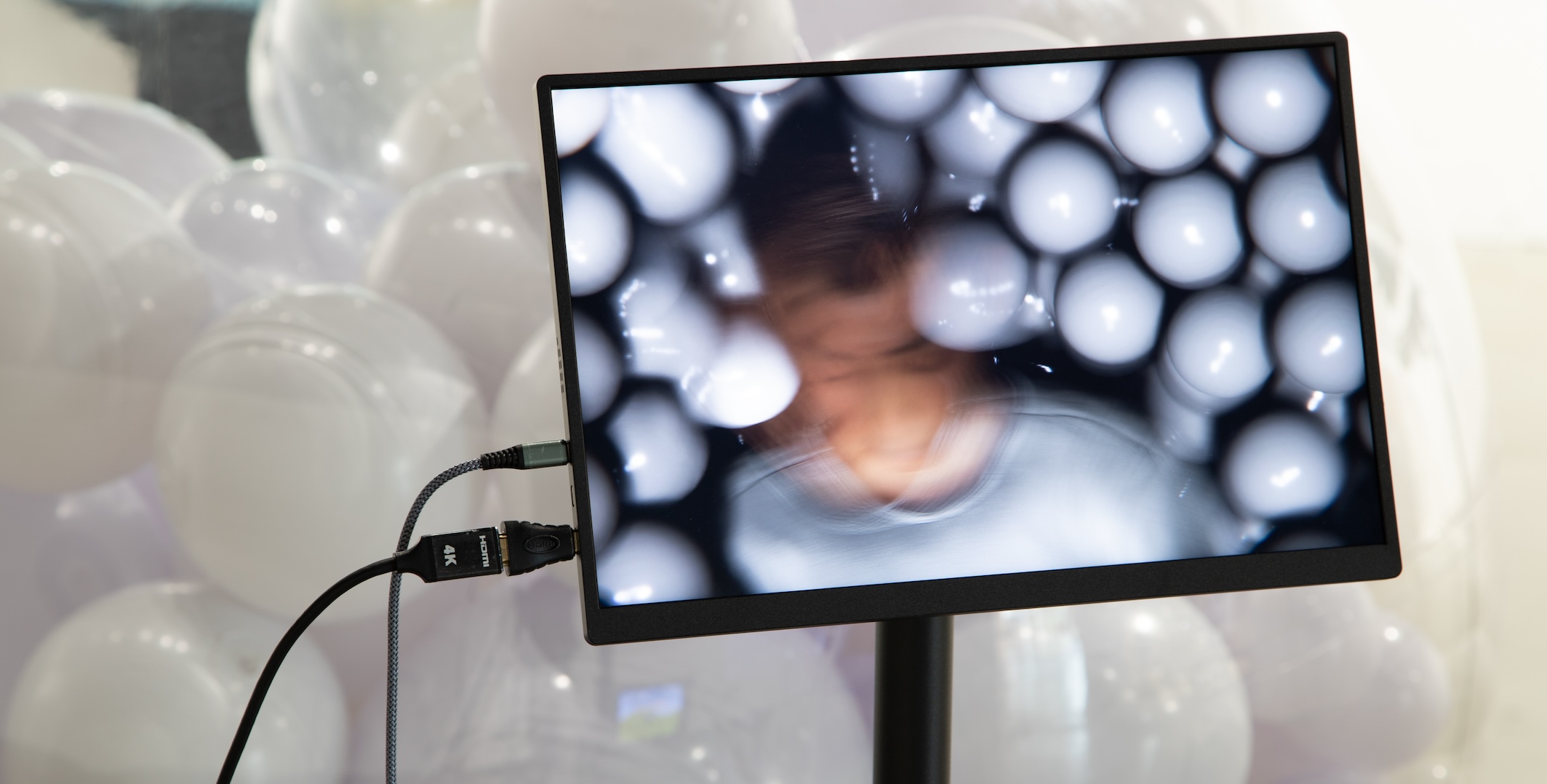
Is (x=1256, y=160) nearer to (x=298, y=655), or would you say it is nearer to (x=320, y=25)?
(x=298, y=655)

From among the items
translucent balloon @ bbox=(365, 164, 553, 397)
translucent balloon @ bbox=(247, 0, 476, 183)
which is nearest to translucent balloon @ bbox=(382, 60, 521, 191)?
translucent balloon @ bbox=(247, 0, 476, 183)

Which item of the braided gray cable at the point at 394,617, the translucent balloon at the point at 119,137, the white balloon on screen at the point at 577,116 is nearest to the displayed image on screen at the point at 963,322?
the white balloon on screen at the point at 577,116

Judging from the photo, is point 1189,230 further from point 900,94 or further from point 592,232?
point 592,232

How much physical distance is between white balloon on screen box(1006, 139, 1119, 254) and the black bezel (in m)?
0.06

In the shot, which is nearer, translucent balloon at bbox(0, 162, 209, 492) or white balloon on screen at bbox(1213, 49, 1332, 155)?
white balloon on screen at bbox(1213, 49, 1332, 155)

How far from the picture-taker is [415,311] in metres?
1.13

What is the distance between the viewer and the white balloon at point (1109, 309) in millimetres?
685

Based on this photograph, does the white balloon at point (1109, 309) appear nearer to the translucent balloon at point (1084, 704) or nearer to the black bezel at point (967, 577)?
the black bezel at point (967, 577)

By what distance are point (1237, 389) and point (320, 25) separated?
1116mm

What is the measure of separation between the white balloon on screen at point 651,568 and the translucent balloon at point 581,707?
416mm

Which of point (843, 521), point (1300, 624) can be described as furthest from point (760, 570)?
point (1300, 624)

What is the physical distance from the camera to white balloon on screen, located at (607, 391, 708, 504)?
634 millimetres

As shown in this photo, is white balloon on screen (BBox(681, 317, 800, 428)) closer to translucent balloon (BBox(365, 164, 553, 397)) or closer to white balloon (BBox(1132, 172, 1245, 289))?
white balloon (BBox(1132, 172, 1245, 289))

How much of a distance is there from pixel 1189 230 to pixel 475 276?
0.70m
